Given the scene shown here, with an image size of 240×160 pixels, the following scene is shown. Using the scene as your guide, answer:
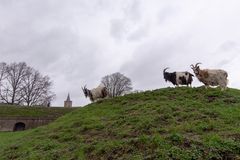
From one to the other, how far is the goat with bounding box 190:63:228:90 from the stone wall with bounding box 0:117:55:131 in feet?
77.4

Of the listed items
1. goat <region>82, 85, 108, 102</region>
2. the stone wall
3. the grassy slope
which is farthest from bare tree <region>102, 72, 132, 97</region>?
the grassy slope

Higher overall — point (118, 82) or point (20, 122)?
point (118, 82)

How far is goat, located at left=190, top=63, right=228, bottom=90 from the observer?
17.1 m

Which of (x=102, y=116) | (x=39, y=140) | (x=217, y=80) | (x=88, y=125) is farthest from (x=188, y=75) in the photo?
(x=39, y=140)

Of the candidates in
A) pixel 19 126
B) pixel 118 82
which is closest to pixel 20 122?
pixel 19 126

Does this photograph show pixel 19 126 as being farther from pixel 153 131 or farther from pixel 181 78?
pixel 153 131

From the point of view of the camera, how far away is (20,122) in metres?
38.3

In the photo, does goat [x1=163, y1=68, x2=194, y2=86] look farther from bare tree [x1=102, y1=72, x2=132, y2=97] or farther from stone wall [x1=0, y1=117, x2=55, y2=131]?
bare tree [x1=102, y1=72, x2=132, y2=97]

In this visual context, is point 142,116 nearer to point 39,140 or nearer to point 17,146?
point 39,140

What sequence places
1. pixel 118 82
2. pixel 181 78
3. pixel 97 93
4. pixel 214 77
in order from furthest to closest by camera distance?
pixel 118 82 → pixel 97 93 → pixel 181 78 → pixel 214 77

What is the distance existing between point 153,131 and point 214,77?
22.4ft

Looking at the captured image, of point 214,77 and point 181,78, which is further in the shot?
point 181,78

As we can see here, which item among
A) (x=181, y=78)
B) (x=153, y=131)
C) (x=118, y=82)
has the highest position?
(x=118, y=82)

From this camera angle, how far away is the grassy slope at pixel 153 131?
948 cm
